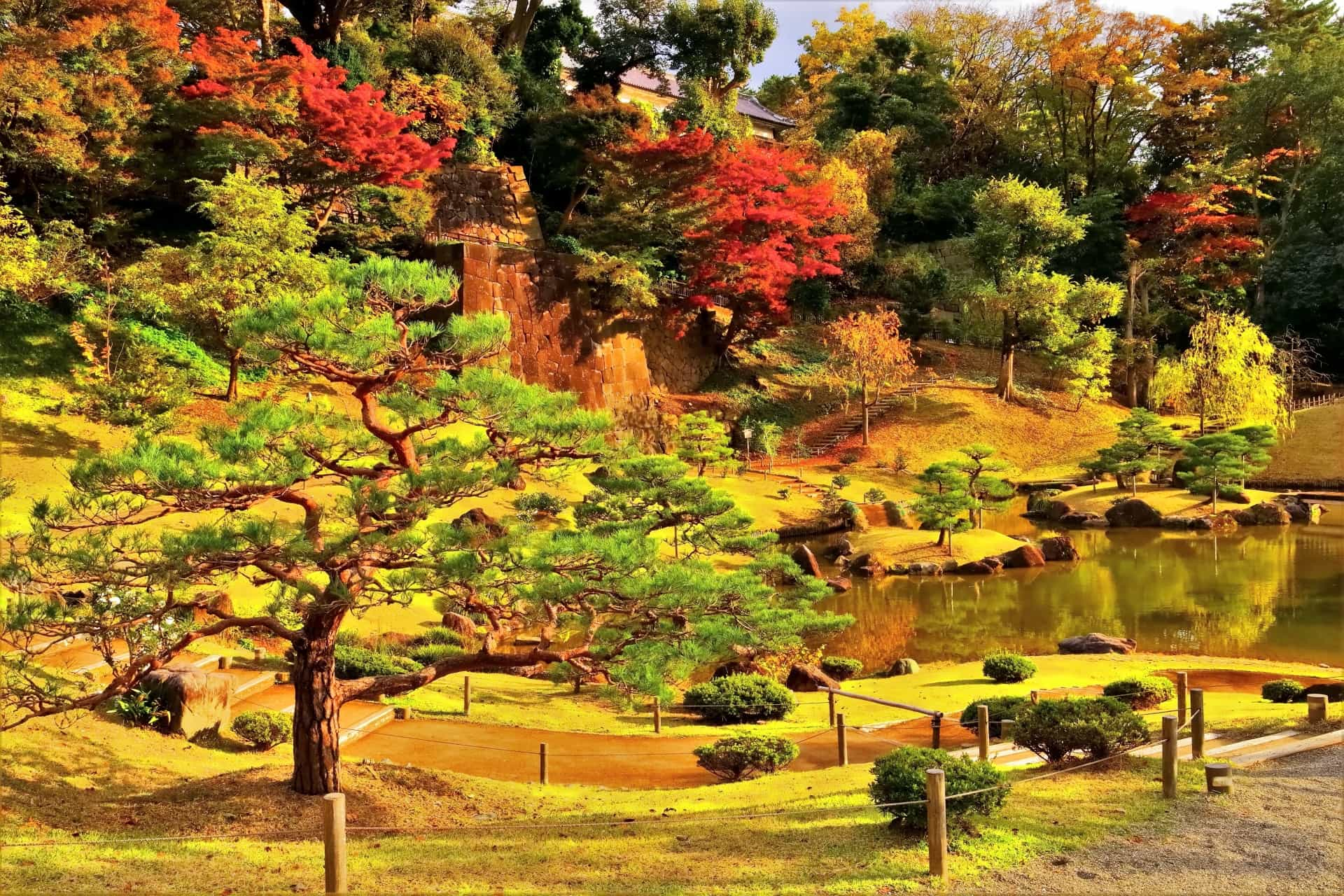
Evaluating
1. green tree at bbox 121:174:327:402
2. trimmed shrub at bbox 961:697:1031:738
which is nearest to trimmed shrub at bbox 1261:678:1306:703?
trimmed shrub at bbox 961:697:1031:738

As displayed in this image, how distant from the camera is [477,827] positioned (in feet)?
21.5

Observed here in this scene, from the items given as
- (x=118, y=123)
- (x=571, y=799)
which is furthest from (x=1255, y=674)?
(x=118, y=123)

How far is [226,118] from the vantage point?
19750 millimetres

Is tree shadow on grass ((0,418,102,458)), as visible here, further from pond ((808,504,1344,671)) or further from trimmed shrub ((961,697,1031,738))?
trimmed shrub ((961,697,1031,738))

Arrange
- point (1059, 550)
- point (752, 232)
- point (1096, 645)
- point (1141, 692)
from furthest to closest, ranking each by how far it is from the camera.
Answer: point (752, 232) → point (1059, 550) → point (1096, 645) → point (1141, 692)

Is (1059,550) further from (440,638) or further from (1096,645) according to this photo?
(440,638)

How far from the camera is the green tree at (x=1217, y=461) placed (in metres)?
23.9

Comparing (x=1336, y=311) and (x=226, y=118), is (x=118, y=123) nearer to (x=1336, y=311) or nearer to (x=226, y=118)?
(x=226, y=118)

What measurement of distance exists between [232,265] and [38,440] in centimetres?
463

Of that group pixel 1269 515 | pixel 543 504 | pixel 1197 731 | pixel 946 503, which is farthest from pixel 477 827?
pixel 1269 515

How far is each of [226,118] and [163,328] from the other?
4.88m

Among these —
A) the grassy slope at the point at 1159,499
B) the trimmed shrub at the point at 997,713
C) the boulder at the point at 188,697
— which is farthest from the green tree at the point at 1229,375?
the boulder at the point at 188,697

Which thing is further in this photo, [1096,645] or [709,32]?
[709,32]

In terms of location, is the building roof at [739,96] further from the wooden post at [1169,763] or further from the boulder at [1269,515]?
the wooden post at [1169,763]
